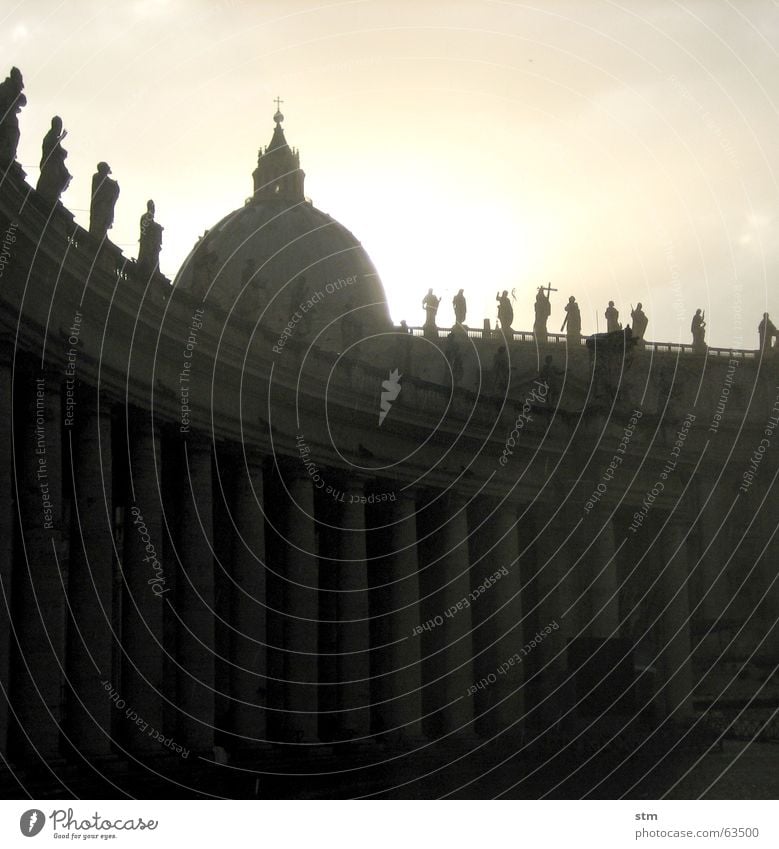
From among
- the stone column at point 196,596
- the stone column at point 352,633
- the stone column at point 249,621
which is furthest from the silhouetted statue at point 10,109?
the stone column at point 352,633

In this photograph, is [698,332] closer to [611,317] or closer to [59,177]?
[611,317]

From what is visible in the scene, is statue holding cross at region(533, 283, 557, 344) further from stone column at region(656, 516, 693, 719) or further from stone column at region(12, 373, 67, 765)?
stone column at region(12, 373, 67, 765)

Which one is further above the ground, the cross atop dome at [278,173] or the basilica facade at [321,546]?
the cross atop dome at [278,173]

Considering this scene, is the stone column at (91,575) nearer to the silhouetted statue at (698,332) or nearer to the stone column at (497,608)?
the stone column at (497,608)

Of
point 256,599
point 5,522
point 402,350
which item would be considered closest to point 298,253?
point 402,350

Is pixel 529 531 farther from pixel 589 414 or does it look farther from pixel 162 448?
pixel 162 448

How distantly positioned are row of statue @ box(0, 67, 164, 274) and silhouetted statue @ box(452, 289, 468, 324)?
5424cm

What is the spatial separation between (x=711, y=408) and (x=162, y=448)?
169ft

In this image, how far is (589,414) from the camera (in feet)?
205

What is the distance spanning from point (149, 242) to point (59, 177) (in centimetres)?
638

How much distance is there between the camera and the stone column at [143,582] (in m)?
37.3

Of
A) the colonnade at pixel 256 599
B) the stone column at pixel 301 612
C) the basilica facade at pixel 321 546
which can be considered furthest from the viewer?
the stone column at pixel 301 612

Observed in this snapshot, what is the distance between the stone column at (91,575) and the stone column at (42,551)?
1537 millimetres

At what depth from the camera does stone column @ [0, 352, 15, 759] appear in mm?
29016
